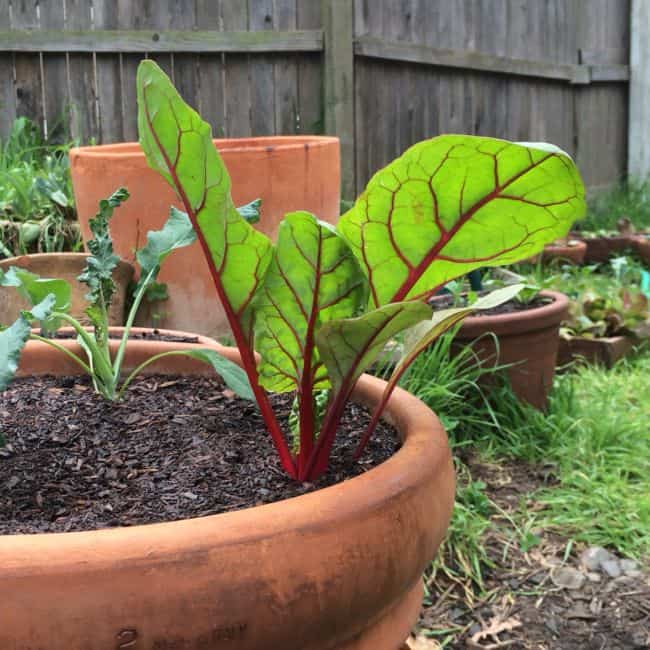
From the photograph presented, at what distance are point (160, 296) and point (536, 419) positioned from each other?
106 centimetres

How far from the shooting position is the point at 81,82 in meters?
3.95

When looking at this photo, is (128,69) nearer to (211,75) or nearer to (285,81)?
(211,75)

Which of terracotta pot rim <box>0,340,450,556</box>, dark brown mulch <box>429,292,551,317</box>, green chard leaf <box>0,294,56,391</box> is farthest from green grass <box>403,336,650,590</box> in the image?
green chard leaf <box>0,294,56,391</box>

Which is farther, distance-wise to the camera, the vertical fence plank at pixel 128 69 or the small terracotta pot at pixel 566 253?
the small terracotta pot at pixel 566 253

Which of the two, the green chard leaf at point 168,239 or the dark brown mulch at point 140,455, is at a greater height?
the green chard leaf at point 168,239

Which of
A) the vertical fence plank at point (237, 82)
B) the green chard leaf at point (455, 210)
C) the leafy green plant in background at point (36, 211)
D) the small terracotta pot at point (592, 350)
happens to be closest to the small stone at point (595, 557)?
the green chard leaf at point (455, 210)

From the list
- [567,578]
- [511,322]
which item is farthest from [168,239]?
[511,322]

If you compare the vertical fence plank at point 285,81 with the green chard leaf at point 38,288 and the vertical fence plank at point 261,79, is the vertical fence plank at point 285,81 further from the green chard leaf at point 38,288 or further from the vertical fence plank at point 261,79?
the green chard leaf at point 38,288

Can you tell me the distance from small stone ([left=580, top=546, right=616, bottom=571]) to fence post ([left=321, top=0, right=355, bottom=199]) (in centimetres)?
266

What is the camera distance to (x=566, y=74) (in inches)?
235

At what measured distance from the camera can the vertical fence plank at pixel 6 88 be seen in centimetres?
377

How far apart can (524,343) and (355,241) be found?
166 centimetres

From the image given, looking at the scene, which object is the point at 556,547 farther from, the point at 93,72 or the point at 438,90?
the point at 438,90

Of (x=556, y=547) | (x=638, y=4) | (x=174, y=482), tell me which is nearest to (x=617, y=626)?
(x=556, y=547)
